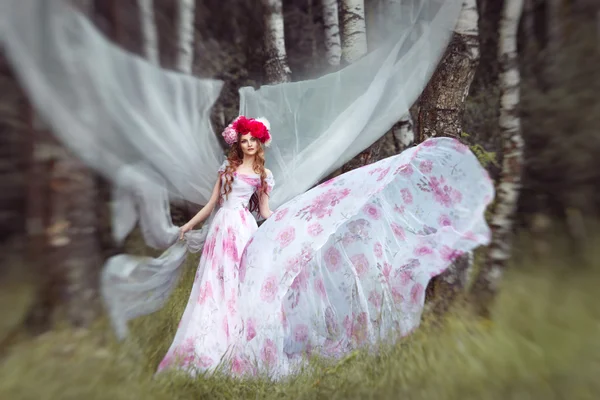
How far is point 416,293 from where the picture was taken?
2281 mm

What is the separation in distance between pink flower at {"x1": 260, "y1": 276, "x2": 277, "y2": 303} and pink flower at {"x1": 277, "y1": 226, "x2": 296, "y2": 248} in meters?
0.15

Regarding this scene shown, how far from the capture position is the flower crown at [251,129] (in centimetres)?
241

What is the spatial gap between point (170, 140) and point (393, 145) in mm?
1370

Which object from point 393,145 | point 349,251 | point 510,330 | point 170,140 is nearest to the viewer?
point 510,330

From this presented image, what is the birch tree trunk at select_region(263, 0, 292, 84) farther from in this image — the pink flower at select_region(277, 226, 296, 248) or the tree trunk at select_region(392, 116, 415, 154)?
the pink flower at select_region(277, 226, 296, 248)

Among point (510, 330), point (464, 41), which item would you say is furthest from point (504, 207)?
point (510, 330)

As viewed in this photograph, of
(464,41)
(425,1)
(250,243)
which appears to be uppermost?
(425,1)

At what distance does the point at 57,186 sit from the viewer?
233 cm

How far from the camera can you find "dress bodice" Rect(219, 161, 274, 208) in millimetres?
2432

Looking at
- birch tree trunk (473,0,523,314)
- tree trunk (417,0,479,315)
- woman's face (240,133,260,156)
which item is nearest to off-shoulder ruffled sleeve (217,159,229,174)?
woman's face (240,133,260,156)

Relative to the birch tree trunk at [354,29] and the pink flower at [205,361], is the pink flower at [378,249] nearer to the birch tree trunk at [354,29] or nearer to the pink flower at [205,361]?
the pink flower at [205,361]

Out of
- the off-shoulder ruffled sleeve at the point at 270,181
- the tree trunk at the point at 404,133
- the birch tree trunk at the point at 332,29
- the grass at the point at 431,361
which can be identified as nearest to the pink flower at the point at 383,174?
the off-shoulder ruffled sleeve at the point at 270,181

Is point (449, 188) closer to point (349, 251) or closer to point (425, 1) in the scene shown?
point (349, 251)

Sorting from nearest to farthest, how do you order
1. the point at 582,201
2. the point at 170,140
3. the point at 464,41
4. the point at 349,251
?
the point at 582,201 → the point at 170,140 → the point at 349,251 → the point at 464,41
